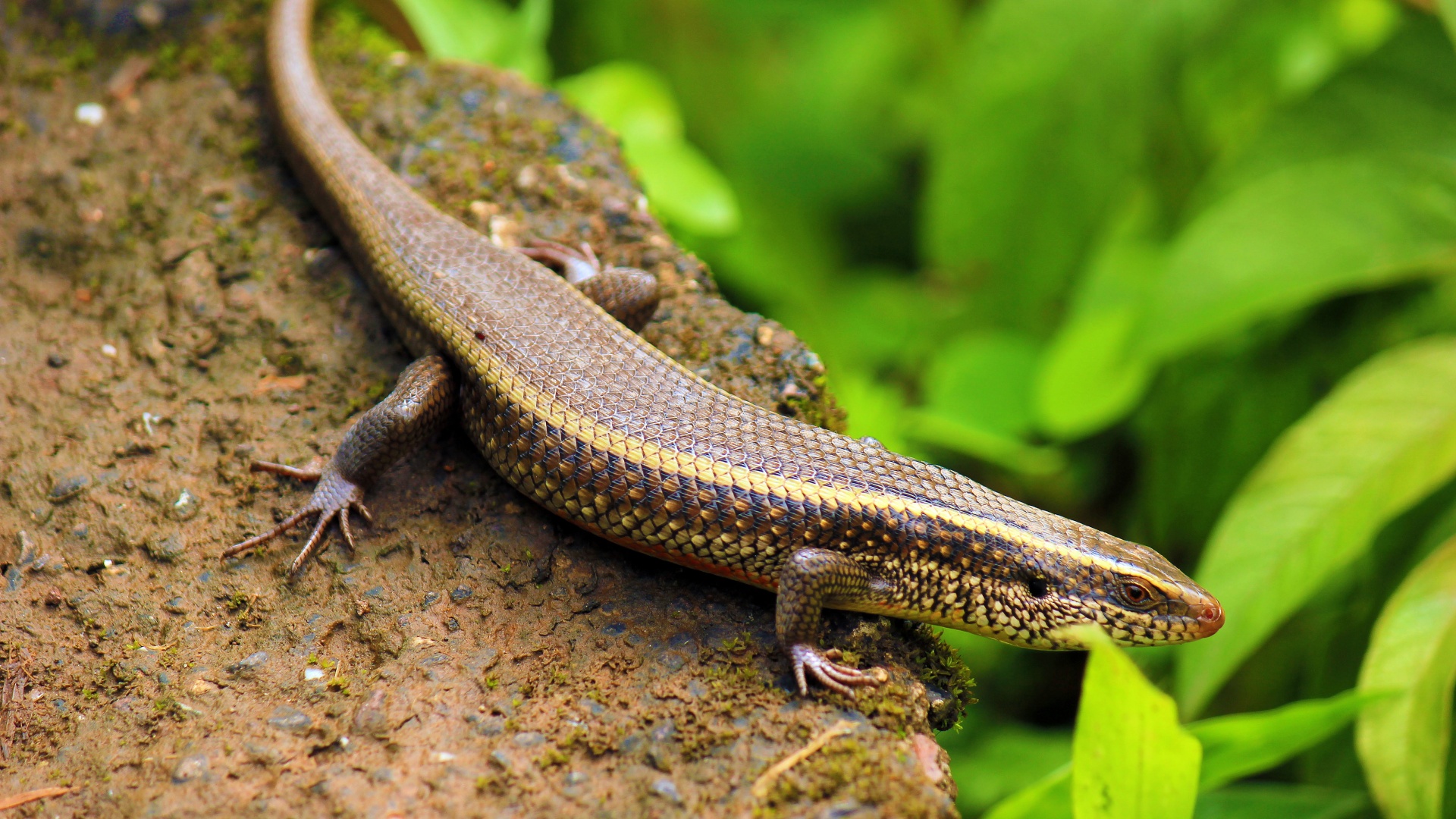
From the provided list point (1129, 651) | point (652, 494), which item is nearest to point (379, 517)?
point (652, 494)

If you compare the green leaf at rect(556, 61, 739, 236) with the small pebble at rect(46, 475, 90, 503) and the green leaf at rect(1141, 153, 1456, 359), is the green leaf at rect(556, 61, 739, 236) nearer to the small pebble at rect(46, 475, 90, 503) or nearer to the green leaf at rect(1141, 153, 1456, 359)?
the green leaf at rect(1141, 153, 1456, 359)

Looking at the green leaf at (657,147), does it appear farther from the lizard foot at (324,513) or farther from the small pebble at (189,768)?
the small pebble at (189,768)

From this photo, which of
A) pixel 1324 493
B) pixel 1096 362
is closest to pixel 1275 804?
pixel 1324 493

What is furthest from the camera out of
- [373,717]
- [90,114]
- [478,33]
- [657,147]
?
[478,33]

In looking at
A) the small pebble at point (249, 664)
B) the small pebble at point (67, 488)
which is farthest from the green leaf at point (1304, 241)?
the small pebble at point (67, 488)

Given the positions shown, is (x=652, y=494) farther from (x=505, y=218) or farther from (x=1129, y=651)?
(x=1129, y=651)

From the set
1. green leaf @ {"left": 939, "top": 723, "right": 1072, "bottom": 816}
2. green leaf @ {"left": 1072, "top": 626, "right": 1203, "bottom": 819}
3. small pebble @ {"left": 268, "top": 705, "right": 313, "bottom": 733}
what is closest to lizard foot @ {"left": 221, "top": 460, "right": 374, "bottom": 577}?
small pebble @ {"left": 268, "top": 705, "right": 313, "bottom": 733}

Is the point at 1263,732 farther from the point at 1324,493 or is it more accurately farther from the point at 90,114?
the point at 90,114
